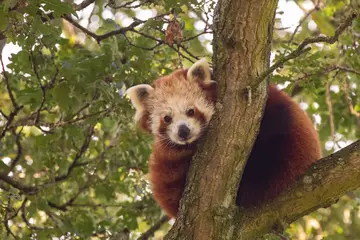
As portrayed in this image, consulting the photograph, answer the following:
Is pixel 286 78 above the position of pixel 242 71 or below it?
above

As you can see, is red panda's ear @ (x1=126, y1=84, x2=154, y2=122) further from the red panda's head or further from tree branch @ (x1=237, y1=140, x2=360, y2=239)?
tree branch @ (x1=237, y1=140, x2=360, y2=239)

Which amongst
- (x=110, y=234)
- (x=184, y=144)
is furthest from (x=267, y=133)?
(x=110, y=234)

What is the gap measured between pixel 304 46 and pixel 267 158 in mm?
962

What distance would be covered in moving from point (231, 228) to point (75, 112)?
1.92 metres

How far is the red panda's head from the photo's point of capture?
370 cm

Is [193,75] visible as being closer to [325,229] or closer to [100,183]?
[100,183]

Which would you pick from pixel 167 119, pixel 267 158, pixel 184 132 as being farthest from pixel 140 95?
pixel 267 158

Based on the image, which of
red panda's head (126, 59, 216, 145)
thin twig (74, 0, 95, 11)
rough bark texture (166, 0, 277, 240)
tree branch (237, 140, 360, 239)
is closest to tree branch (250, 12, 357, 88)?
rough bark texture (166, 0, 277, 240)

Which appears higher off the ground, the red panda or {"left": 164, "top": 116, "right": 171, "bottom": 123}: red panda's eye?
{"left": 164, "top": 116, "right": 171, "bottom": 123}: red panda's eye

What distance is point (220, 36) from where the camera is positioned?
3.22 m

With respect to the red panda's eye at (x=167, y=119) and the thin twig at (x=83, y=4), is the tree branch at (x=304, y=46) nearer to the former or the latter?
the red panda's eye at (x=167, y=119)

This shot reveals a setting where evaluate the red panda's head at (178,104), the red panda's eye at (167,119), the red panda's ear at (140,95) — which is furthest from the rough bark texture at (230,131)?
the red panda's ear at (140,95)

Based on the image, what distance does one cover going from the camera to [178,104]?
399 cm

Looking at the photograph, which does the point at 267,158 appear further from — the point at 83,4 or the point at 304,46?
the point at 83,4
